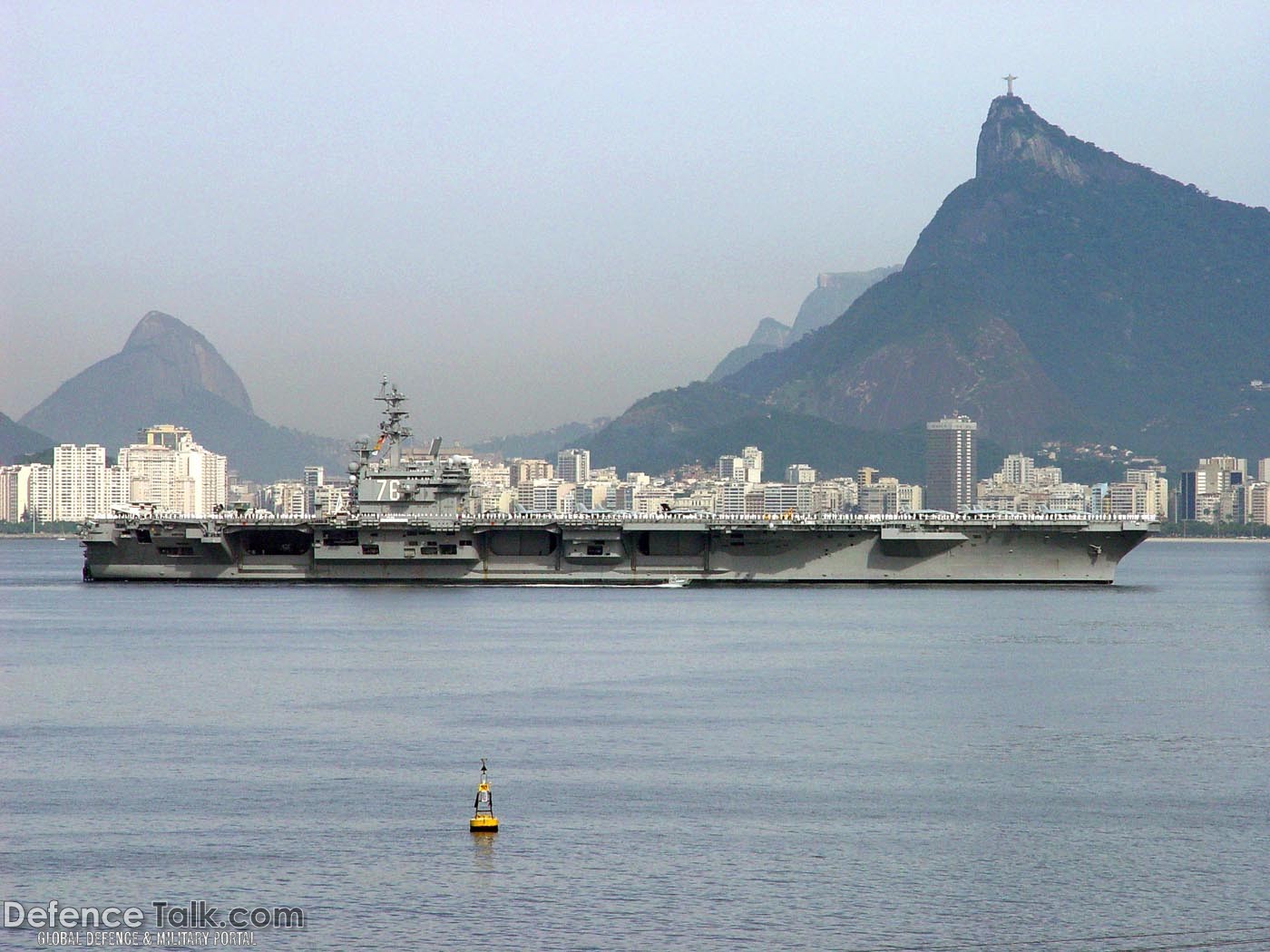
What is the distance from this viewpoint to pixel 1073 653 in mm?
36125

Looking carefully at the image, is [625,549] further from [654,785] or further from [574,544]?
[654,785]

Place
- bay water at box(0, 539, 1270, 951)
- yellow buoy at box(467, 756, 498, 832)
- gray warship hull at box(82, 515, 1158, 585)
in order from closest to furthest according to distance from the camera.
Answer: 1. bay water at box(0, 539, 1270, 951)
2. yellow buoy at box(467, 756, 498, 832)
3. gray warship hull at box(82, 515, 1158, 585)

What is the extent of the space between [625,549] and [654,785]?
1318 inches

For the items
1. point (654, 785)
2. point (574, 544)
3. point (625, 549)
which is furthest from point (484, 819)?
point (625, 549)

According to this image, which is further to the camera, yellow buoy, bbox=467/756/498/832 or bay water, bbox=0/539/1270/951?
yellow buoy, bbox=467/756/498/832

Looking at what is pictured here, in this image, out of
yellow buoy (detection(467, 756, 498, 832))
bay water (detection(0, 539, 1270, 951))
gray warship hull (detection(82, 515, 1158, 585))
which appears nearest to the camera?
bay water (detection(0, 539, 1270, 951))

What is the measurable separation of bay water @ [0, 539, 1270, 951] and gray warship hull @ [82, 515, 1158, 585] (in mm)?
11997

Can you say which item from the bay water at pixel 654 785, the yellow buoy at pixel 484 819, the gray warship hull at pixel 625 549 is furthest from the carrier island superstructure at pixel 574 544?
the yellow buoy at pixel 484 819

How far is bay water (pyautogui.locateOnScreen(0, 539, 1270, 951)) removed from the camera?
52.1 ft

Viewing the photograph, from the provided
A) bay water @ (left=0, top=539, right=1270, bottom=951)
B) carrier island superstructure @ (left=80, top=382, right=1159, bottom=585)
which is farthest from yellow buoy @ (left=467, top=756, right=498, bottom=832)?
carrier island superstructure @ (left=80, top=382, right=1159, bottom=585)

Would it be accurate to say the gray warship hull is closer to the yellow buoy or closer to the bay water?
the bay water

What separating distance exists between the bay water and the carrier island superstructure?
12.0 m

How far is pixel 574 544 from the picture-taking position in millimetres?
53500

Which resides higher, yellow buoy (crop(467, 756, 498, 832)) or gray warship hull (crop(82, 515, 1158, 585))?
gray warship hull (crop(82, 515, 1158, 585))
